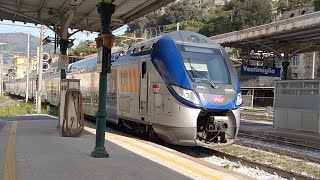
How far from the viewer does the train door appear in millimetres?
12164

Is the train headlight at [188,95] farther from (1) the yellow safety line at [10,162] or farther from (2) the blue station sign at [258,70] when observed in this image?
(2) the blue station sign at [258,70]

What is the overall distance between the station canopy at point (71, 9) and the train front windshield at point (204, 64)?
148 cm

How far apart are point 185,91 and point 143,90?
6.64 ft

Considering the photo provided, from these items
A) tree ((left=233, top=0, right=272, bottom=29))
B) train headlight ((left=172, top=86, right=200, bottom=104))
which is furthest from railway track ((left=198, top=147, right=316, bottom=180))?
tree ((left=233, top=0, right=272, bottom=29))

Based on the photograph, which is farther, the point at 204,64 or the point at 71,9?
the point at 71,9

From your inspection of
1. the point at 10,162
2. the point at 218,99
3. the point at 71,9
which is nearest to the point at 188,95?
the point at 218,99

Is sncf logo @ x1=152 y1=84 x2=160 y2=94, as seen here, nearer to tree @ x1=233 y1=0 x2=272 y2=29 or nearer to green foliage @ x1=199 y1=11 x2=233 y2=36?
tree @ x1=233 y1=0 x2=272 y2=29

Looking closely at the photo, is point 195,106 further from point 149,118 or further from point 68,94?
point 68,94

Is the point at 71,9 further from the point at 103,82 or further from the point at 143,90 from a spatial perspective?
the point at 103,82

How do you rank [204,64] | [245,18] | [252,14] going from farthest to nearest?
[245,18] < [252,14] < [204,64]

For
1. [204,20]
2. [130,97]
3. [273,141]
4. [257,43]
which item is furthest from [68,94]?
[204,20]

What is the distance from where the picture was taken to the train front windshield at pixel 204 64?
11.1 metres

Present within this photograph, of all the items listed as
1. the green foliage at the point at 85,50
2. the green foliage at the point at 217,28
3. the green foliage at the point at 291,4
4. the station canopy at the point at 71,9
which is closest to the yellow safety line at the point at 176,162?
the station canopy at the point at 71,9

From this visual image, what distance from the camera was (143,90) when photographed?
487 inches
